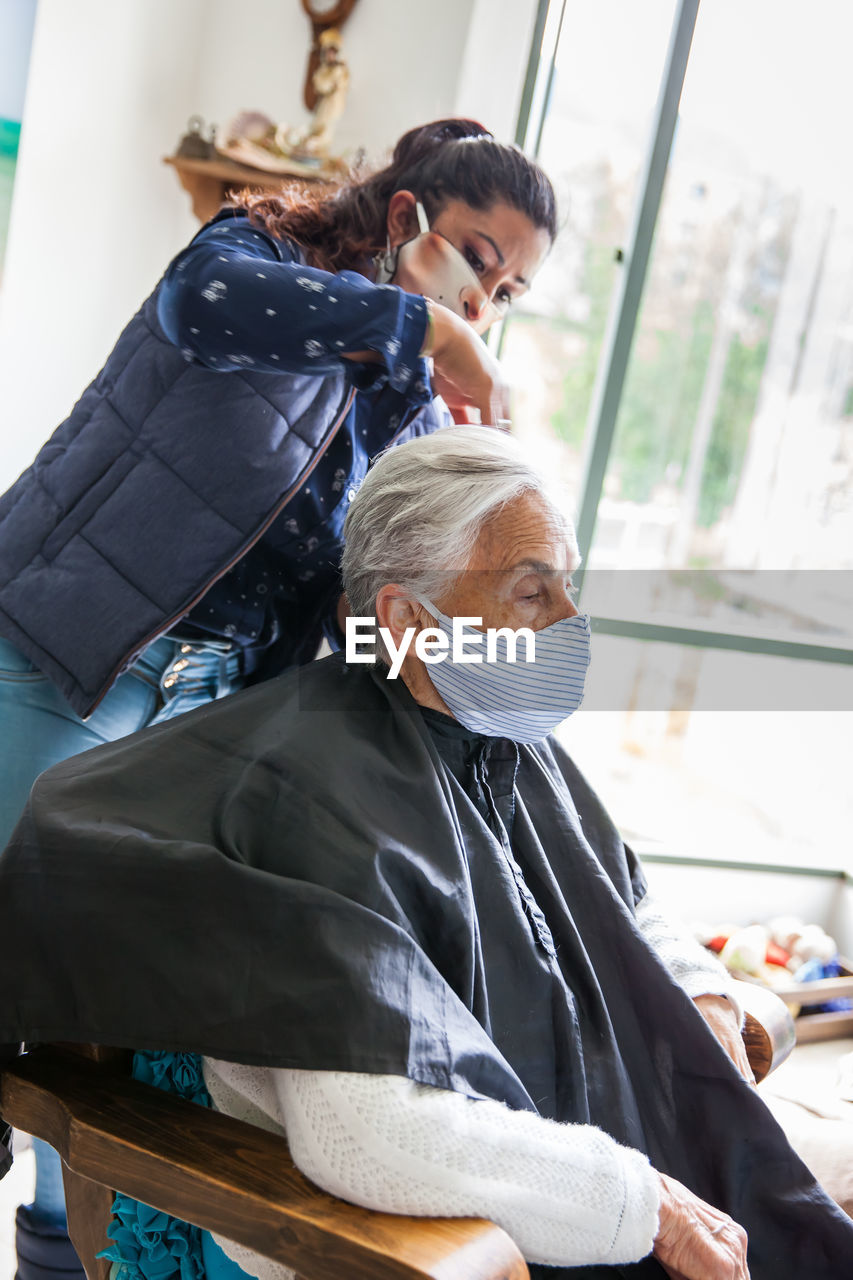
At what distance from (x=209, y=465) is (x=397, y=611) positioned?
329 millimetres

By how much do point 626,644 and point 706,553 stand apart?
0.52 metres

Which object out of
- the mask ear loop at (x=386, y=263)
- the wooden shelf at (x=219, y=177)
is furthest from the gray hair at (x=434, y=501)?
the wooden shelf at (x=219, y=177)

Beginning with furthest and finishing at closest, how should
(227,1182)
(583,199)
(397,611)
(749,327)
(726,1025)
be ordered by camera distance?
(749,327), (583,199), (726,1025), (397,611), (227,1182)

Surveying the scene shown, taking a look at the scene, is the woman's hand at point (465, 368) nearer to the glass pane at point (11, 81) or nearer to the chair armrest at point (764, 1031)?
the chair armrest at point (764, 1031)

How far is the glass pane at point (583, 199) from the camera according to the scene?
2.93 m

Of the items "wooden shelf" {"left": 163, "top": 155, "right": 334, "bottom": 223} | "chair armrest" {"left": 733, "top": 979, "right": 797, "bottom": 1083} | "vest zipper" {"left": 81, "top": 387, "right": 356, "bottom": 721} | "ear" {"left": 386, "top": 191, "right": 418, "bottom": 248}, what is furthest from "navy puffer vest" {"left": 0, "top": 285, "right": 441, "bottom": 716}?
"wooden shelf" {"left": 163, "top": 155, "right": 334, "bottom": 223}

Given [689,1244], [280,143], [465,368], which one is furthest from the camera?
[280,143]

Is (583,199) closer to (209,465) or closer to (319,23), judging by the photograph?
(319,23)

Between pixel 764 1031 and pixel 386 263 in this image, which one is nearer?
pixel 386 263

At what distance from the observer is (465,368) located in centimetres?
127

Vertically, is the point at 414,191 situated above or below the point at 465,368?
above

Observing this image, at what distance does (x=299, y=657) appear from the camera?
5.56 feet

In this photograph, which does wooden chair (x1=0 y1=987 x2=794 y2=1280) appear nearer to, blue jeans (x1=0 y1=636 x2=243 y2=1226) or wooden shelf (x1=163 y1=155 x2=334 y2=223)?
blue jeans (x1=0 y1=636 x2=243 y2=1226)

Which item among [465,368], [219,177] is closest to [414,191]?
[465,368]
